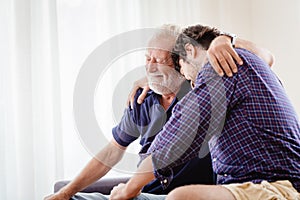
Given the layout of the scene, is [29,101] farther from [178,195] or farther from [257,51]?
[178,195]

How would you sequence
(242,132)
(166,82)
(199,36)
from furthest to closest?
(166,82)
(199,36)
(242,132)

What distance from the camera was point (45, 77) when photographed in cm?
264

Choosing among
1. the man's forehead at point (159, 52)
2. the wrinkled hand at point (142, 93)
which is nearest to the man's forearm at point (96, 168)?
the wrinkled hand at point (142, 93)

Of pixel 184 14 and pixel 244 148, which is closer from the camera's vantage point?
pixel 244 148

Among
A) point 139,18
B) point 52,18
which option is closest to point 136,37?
point 139,18

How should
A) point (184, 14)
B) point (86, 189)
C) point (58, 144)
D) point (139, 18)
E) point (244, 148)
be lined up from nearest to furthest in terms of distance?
point (244, 148), point (86, 189), point (58, 144), point (139, 18), point (184, 14)

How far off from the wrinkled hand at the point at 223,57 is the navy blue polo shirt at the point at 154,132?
23.2 inches

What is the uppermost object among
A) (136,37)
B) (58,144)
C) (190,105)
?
(136,37)

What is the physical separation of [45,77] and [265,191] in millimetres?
1746

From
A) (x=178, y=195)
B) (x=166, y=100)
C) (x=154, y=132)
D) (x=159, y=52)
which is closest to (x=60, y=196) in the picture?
(x=154, y=132)

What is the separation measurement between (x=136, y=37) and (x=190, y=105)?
153cm

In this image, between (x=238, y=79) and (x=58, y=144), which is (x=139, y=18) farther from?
(x=238, y=79)

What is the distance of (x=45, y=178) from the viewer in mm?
2607

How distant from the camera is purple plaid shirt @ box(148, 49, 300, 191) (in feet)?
4.07
